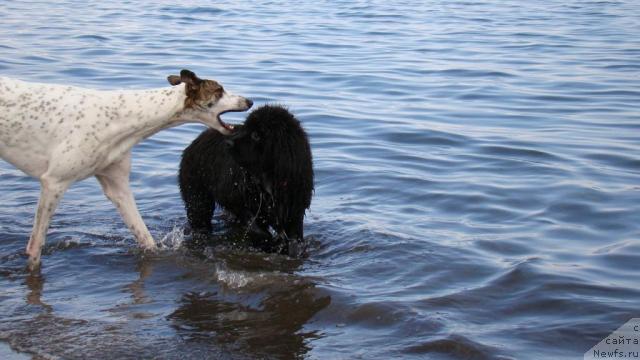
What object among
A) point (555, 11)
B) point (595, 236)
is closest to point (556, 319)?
point (595, 236)

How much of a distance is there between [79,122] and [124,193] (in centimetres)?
74

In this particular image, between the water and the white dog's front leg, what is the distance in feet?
0.60

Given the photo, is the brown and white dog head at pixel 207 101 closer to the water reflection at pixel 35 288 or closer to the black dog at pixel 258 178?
the black dog at pixel 258 178

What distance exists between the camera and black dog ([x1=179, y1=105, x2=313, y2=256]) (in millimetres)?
7211

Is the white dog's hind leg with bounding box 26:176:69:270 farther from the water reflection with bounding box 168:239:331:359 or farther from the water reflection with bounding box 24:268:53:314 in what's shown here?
the water reflection with bounding box 168:239:331:359

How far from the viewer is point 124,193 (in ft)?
24.2

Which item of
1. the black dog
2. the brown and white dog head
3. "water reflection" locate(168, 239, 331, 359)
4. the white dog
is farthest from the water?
the brown and white dog head

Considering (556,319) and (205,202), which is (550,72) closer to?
(205,202)

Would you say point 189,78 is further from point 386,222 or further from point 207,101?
point 386,222

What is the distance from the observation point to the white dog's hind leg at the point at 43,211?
6.88 m

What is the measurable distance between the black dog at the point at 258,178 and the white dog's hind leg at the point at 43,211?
1.24m

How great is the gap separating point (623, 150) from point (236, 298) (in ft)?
17.5

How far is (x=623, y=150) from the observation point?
10.3 metres

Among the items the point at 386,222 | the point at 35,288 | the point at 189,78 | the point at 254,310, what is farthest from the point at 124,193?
the point at 386,222
